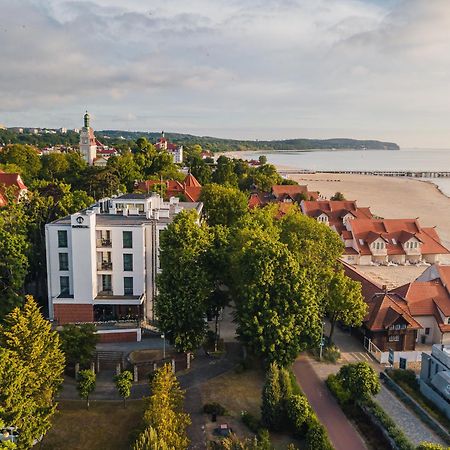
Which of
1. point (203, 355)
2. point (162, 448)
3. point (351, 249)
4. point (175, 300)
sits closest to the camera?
point (162, 448)

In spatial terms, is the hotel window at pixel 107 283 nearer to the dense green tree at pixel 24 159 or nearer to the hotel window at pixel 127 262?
the hotel window at pixel 127 262

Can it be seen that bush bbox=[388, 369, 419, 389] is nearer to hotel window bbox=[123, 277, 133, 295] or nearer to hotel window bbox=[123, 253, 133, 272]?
hotel window bbox=[123, 277, 133, 295]

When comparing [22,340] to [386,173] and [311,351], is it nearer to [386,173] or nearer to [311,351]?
[311,351]

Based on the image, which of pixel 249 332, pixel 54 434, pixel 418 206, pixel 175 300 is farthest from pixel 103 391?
pixel 418 206

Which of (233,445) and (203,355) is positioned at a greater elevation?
(233,445)

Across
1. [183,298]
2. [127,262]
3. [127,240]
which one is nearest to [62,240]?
[127,240]

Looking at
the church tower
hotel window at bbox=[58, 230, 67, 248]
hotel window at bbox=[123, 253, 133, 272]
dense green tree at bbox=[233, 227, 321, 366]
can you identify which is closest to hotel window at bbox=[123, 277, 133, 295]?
hotel window at bbox=[123, 253, 133, 272]

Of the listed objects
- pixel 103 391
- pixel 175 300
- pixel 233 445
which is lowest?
pixel 103 391
